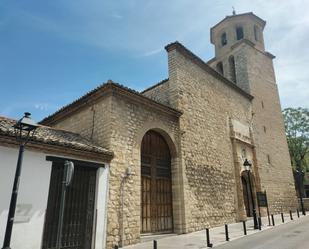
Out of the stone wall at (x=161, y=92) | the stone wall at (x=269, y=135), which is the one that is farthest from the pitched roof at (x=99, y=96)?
the stone wall at (x=269, y=135)

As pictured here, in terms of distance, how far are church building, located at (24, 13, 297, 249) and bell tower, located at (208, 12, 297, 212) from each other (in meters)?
0.09

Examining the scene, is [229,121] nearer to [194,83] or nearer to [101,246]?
[194,83]

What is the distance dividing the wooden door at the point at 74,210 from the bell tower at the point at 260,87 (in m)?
13.2

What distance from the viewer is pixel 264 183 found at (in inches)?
687

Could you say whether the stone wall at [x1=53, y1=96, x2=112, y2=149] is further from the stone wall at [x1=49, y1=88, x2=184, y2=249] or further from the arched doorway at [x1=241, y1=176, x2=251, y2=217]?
the arched doorway at [x1=241, y1=176, x2=251, y2=217]

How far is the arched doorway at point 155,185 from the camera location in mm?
9906

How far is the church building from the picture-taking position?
9020 mm

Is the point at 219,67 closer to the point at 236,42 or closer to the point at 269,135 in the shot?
the point at 236,42

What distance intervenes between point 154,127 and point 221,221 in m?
6.37

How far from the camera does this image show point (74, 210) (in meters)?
7.43

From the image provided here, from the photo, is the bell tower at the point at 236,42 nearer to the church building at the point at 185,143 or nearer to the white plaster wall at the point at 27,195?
the church building at the point at 185,143

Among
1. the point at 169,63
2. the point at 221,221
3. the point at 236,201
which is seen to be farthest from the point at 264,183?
the point at 169,63

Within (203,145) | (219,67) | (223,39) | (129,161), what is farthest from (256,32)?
(129,161)

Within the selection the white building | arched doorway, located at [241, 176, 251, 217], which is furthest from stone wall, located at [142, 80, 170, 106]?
arched doorway, located at [241, 176, 251, 217]
